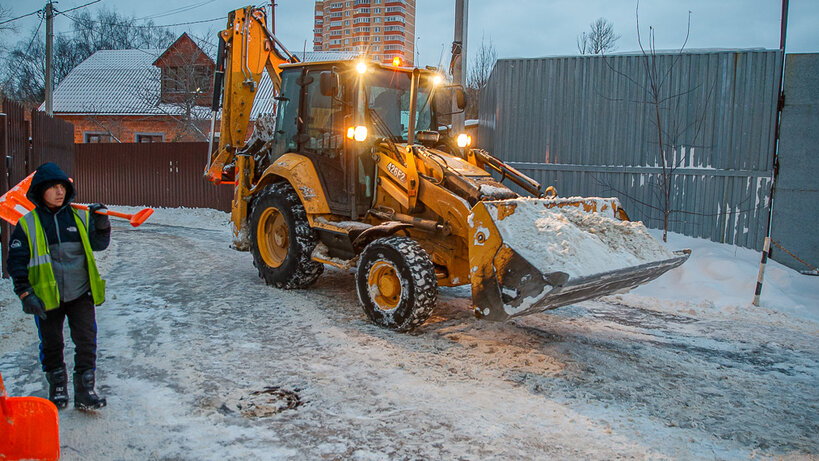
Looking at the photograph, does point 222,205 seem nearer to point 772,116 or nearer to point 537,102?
point 537,102

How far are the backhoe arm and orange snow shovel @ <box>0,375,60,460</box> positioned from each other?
6.26 metres

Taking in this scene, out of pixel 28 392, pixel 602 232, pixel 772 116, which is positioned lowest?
pixel 28 392

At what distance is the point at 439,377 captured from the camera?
Answer: 4812mm

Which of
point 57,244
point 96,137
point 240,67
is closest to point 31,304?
point 57,244

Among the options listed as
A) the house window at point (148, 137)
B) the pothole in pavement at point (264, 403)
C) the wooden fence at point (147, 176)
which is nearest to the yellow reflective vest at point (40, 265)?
the pothole in pavement at point (264, 403)

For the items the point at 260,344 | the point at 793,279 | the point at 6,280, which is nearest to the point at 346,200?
the point at 260,344

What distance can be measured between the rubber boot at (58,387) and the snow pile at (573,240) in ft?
11.0

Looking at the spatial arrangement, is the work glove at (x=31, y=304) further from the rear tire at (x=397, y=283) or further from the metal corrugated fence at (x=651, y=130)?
the metal corrugated fence at (x=651, y=130)

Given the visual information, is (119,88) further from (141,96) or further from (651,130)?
(651,130)

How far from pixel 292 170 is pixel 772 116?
7302 millimetres

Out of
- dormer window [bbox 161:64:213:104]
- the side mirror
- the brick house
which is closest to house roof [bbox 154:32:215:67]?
the brick house

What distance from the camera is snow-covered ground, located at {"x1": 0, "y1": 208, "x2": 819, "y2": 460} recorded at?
372 cm

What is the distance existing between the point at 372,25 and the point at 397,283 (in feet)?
Answer: 195

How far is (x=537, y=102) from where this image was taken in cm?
1142
